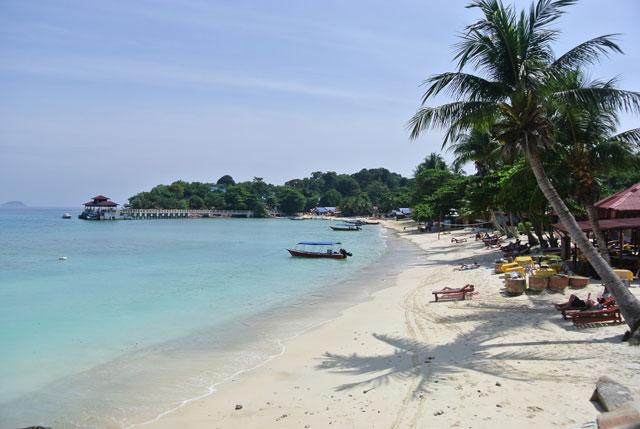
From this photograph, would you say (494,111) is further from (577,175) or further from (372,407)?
(372,407)

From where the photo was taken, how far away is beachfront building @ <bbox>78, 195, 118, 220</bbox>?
111062mm

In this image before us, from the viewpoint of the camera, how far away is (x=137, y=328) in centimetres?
1496

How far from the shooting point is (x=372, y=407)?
282 inches

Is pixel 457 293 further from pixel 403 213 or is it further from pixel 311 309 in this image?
pixel 403 213

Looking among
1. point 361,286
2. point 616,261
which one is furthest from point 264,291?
point 616,261

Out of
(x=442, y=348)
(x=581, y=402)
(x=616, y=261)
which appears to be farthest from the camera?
(x=616, y=261)

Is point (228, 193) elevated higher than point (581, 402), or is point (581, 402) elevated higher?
point (228, 193)

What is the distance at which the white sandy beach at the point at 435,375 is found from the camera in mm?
6594

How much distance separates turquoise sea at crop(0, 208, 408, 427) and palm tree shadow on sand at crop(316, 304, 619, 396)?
2.64 meters

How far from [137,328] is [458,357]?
10114mm

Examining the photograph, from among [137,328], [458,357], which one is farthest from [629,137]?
[137,328]

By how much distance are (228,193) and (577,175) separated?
410ft

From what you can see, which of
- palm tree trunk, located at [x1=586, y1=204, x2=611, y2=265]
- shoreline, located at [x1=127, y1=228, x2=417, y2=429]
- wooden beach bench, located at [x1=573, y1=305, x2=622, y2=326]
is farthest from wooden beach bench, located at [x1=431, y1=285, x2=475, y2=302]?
wooden beach bench, located at [x1=573, y1=305, x2=622, y2=326]

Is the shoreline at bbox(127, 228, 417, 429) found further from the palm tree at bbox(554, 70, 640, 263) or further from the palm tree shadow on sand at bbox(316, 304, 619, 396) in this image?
the palm tree at bbox(554, 70, 640, 263)
